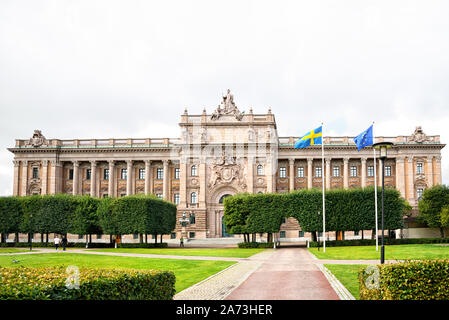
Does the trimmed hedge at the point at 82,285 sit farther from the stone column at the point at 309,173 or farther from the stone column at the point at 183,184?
the stone column at the point at 309,173

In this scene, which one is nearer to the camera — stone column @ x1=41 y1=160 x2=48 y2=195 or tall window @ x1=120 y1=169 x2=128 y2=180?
stone column @ x1=41 y1=160 x2=48 y2=195

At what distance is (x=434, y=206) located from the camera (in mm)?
65562

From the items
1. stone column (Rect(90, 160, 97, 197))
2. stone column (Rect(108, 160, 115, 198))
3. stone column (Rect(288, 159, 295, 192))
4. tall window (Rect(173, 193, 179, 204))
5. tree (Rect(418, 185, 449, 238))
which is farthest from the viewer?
stone column (Rect(90, 160, 97, 197))

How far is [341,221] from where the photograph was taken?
6028cm

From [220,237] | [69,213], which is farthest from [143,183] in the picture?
[69,213]

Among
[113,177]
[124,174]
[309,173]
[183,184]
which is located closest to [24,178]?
[113,177]

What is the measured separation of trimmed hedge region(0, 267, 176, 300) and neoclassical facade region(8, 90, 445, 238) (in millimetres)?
67455

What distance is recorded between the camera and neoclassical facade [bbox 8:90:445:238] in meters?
82.7

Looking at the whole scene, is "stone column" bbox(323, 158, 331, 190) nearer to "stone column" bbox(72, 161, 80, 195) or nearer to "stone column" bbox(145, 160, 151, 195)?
"stone column" bbox(145, 160, 151, 195)

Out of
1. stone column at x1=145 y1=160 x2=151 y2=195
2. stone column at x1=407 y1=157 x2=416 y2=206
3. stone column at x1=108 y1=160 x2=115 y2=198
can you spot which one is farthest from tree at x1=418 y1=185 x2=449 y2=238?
stone column at x1=108 y1=160 x2=115 y2=198

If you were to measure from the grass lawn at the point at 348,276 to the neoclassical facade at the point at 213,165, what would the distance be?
5267 cm

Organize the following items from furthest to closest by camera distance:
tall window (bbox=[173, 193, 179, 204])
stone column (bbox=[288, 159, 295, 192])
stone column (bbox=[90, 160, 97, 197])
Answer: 1. stone column (bbox=[90, 160, 97, 197])
2. tall window (bbox=[173, 193, 179, 204])
3. stone column (bbox=[288, 159, 295, 192])

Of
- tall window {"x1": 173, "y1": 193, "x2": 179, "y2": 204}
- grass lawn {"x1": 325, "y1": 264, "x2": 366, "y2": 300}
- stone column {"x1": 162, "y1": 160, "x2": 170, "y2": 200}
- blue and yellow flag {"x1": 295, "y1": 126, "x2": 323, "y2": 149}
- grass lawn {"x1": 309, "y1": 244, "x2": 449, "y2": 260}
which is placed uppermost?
blue and yellow flag {"x1": 295, "y1": 126, "x2": 323, "y2": 149}

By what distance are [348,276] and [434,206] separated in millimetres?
48075
